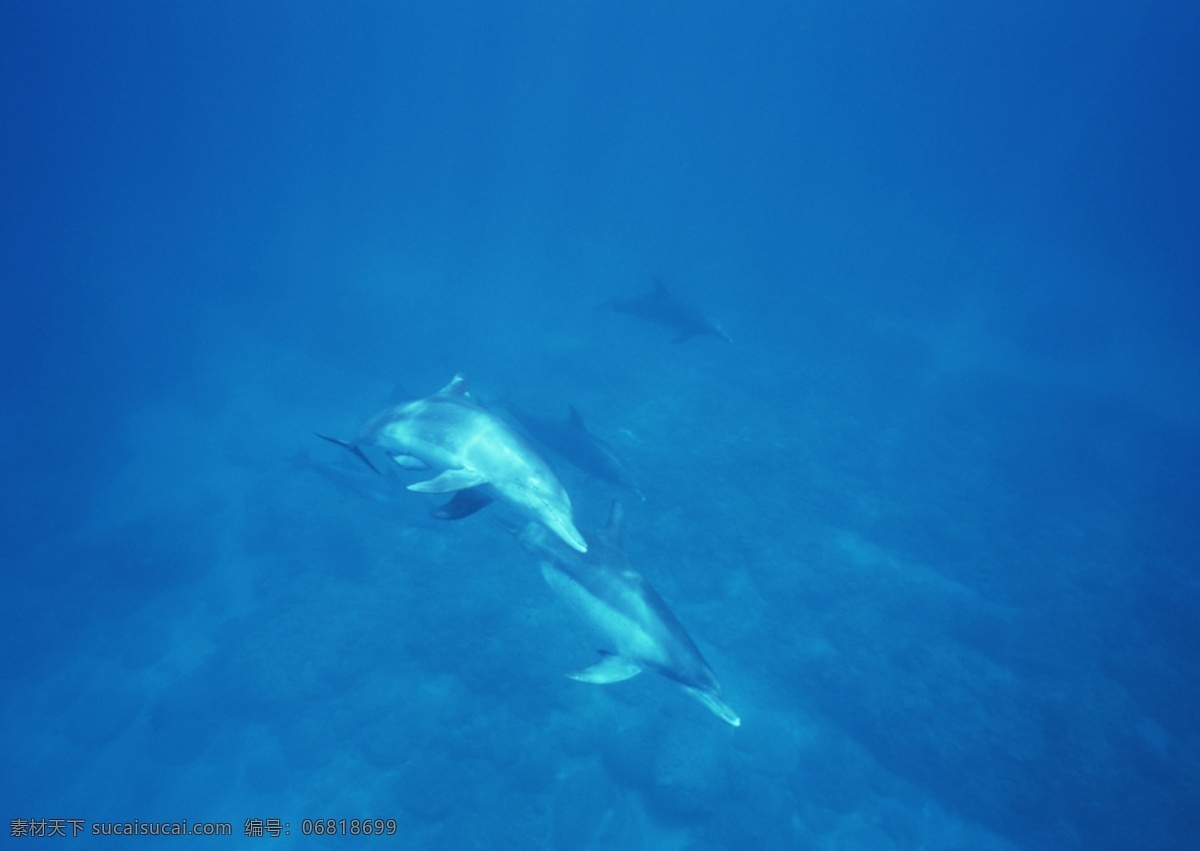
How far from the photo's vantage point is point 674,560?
35.9 ft

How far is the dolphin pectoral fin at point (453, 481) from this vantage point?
4.65 metres

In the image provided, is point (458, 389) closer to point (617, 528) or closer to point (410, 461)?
point (410, 461)

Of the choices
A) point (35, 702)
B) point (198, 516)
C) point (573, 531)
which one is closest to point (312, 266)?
point (198, 516)

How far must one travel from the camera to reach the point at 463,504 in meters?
4.93

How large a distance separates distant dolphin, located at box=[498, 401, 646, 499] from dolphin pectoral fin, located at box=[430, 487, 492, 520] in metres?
5.45

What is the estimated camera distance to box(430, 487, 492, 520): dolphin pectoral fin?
4844 mm

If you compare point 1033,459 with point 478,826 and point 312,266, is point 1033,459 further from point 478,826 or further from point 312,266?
point 312,266

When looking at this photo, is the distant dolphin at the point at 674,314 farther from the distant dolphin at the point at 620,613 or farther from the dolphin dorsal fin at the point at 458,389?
the distant dolphin at the point at 620,613

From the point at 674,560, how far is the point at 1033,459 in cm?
1282

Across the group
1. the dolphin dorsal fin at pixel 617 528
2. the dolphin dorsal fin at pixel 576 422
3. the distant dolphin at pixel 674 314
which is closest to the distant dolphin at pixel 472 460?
the dolphin dorsal fin at pixel 617 528

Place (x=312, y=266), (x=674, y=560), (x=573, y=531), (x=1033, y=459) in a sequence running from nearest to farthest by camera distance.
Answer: (x=573, y=531) → (x=674, y=560) → (x=1033, y=459) → (x=312, y=266)

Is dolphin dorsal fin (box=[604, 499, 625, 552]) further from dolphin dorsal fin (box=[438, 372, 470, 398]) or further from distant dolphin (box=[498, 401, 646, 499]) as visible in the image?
distant dolphin (box=[498, 401, 646, 499])

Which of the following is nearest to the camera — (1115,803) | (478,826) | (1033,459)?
(478,826)

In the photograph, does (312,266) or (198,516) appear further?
(312,266)
